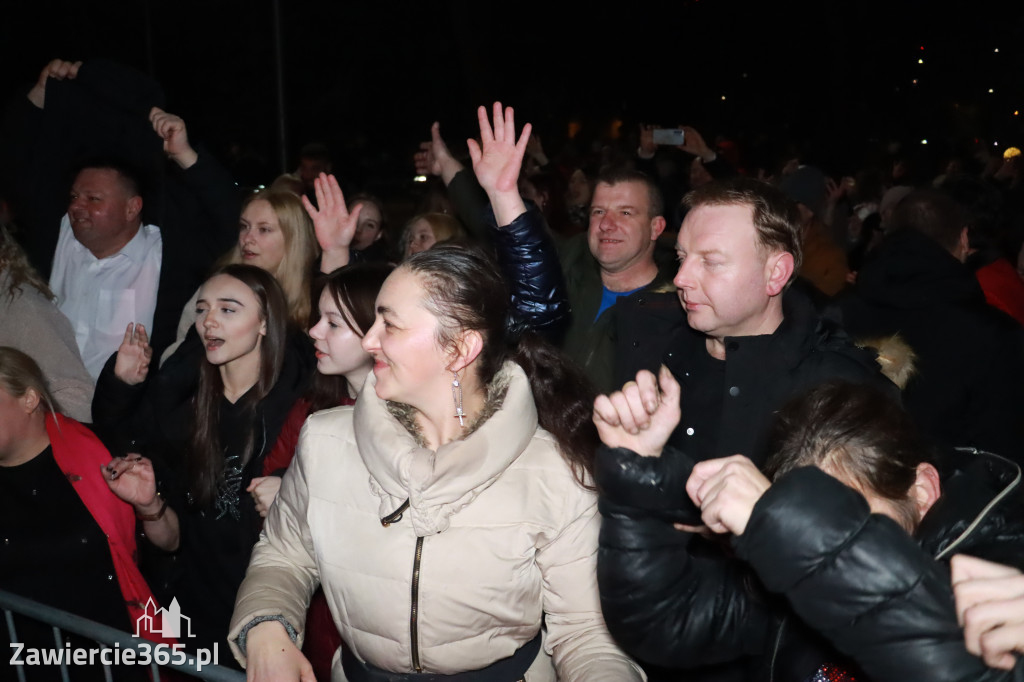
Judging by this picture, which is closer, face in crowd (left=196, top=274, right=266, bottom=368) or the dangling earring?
the dangling earring

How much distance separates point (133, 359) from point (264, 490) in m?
1.07

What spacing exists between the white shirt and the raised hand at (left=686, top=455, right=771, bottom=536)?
12.2 feet

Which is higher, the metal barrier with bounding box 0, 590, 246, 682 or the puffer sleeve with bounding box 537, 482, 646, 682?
the puffer sleeve with bounding box 537, 482, 646, 682

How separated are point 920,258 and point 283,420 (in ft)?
8.78

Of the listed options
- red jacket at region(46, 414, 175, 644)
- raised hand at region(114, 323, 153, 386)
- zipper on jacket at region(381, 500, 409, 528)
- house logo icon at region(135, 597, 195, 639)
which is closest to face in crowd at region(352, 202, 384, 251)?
raised hand at region(114, 323, 153, 386)

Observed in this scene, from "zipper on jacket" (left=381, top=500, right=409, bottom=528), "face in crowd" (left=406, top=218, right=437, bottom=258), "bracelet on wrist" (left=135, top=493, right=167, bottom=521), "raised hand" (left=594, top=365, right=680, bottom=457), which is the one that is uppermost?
"face in crowd" (left=406, top=218, right=437, bottom=258)

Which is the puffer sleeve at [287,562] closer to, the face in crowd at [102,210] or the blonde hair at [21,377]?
the blonde hair at [21,377]

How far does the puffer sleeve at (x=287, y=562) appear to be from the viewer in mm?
2150

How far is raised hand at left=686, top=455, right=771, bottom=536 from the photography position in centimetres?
150

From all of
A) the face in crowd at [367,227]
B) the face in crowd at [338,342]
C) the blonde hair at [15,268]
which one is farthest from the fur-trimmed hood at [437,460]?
the face in crowd at [367,227]

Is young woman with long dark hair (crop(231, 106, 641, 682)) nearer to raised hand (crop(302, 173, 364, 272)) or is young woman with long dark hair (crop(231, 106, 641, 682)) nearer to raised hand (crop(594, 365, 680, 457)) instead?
raised hand (crop(594, 365, 680, 457))

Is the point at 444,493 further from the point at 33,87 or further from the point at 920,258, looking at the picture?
the point at 33,87

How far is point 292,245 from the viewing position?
179 inches

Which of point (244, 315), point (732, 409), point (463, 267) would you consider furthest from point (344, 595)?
point (244, 315)
